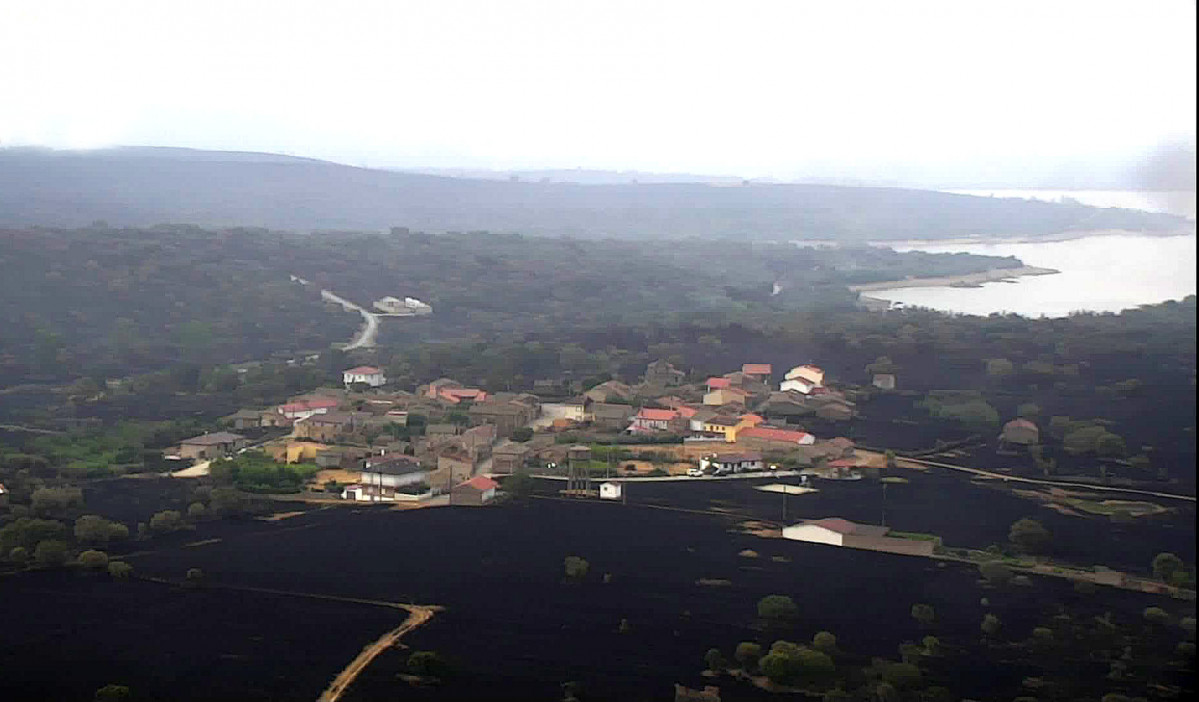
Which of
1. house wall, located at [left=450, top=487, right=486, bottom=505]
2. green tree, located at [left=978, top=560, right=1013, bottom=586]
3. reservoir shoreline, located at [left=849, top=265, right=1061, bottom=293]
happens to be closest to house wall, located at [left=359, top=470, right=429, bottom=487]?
house wall, located at [left=450, top=487, right=486, bottom=505]

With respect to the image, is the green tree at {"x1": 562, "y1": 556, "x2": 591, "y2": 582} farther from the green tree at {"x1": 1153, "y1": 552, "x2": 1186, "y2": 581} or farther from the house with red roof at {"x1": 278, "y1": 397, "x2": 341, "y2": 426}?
the house with red roof at {"x1": 278, "y1": 397, "x2": 341, "y2": 426}

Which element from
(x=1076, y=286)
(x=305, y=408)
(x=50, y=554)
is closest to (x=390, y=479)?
(x=50, y=554)

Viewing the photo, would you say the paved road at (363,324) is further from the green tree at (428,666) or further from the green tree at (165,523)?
the green tree at (428,666)

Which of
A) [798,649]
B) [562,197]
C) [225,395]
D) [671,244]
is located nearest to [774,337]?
[225,395]

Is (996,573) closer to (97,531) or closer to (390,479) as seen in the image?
(390,479)

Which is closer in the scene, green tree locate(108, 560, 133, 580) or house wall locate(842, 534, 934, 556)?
green tree locate(108, 560, 133, 580)

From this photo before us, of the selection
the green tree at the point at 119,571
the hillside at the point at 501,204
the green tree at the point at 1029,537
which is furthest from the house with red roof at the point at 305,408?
the hillside at the point at 501,204
